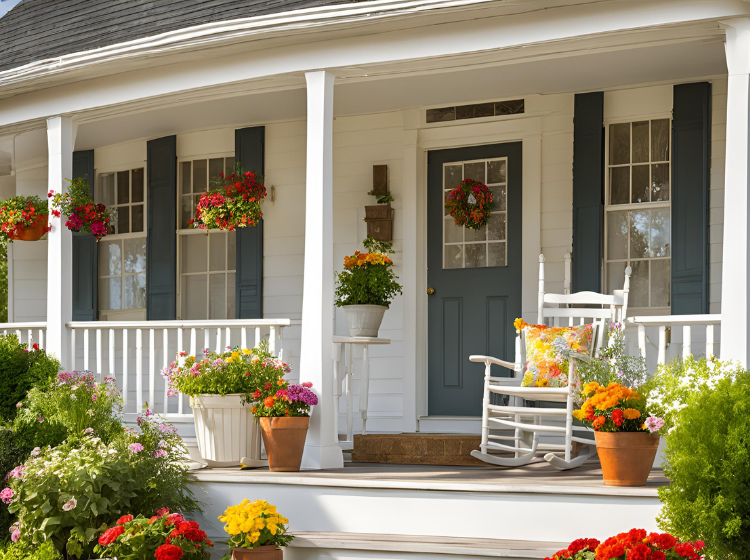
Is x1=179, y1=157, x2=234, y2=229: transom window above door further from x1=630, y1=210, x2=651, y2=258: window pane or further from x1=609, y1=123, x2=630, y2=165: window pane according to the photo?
x1=630, y1=210, x2=651, y2=258: window pane

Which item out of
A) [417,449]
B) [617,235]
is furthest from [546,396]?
[617,235]

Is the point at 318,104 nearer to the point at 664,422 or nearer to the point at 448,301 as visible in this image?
the point at 448,301

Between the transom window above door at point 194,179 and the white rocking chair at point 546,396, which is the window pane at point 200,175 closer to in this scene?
the transom window above door at point 194,179

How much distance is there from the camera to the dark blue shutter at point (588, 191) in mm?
5805

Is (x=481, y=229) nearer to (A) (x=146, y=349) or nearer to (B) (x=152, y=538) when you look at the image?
(A) (x=146, y=349)

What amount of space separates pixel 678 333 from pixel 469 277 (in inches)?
59.5

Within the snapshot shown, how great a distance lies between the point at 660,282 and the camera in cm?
573

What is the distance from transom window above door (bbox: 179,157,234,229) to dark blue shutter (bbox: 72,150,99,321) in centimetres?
94

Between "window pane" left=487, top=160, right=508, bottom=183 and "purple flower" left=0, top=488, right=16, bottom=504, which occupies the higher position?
"window pane" left=487, top=160, right=508, bottom=183

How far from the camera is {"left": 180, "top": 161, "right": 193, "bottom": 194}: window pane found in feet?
23.6

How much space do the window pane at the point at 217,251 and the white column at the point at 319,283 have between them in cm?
226

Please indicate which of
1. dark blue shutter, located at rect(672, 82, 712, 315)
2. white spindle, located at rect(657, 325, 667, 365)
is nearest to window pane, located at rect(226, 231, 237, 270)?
dark blue shutter, located at rect(672, 82, 712, 315)

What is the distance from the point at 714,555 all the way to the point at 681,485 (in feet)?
0.94

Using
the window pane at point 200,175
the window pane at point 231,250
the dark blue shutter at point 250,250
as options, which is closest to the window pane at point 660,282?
the dark blue shutter at point 250,250
